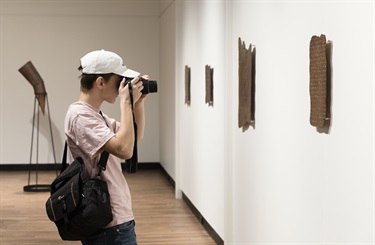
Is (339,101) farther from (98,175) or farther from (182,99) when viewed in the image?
(182,99)

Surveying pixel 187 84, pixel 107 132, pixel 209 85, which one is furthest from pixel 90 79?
pixel 187 84

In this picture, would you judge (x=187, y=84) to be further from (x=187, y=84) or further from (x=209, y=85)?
(x=209, y=85)

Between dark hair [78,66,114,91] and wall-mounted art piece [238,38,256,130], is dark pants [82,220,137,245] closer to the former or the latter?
dark hair [78,66,114,91]

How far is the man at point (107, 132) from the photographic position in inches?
103

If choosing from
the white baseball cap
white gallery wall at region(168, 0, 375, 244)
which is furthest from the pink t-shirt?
white gallery wall at region(168, 0, 375, 244)

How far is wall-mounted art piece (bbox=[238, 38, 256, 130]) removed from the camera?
481cm

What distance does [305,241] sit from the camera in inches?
143

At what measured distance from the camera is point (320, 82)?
322 centimetres

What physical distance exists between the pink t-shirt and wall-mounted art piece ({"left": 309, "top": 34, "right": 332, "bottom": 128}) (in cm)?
99

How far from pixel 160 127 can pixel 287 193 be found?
8.64 m

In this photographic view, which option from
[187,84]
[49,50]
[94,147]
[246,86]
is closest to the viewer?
[94,147]

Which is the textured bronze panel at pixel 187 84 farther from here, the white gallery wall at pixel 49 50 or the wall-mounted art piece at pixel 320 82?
the wall-mounted art piece at pixel 320 82

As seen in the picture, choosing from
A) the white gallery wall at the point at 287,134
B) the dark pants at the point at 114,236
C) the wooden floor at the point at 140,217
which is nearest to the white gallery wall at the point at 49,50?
the wooden floor at the point at 140,217

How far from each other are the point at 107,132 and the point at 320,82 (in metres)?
1.07
